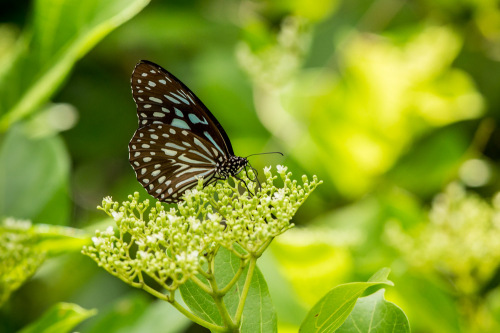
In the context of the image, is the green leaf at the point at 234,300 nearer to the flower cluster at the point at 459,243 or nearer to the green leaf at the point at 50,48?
the green leaf at the point at 50,48

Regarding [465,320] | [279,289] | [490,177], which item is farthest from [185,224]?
[490,177]

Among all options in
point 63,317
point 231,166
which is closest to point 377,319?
point 231,166

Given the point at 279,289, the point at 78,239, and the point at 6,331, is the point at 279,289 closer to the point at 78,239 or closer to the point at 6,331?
the point at 78,239

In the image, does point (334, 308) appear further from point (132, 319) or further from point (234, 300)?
point (132, 319)

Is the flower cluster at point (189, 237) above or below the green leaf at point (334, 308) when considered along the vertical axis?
above

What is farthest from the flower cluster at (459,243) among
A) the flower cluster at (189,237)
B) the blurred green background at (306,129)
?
the flower cluster at (189,237)

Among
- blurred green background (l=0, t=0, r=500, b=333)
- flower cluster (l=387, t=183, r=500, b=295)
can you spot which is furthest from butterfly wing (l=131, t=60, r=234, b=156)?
flower cluster (l=387, t=183, r=500, b=295)
